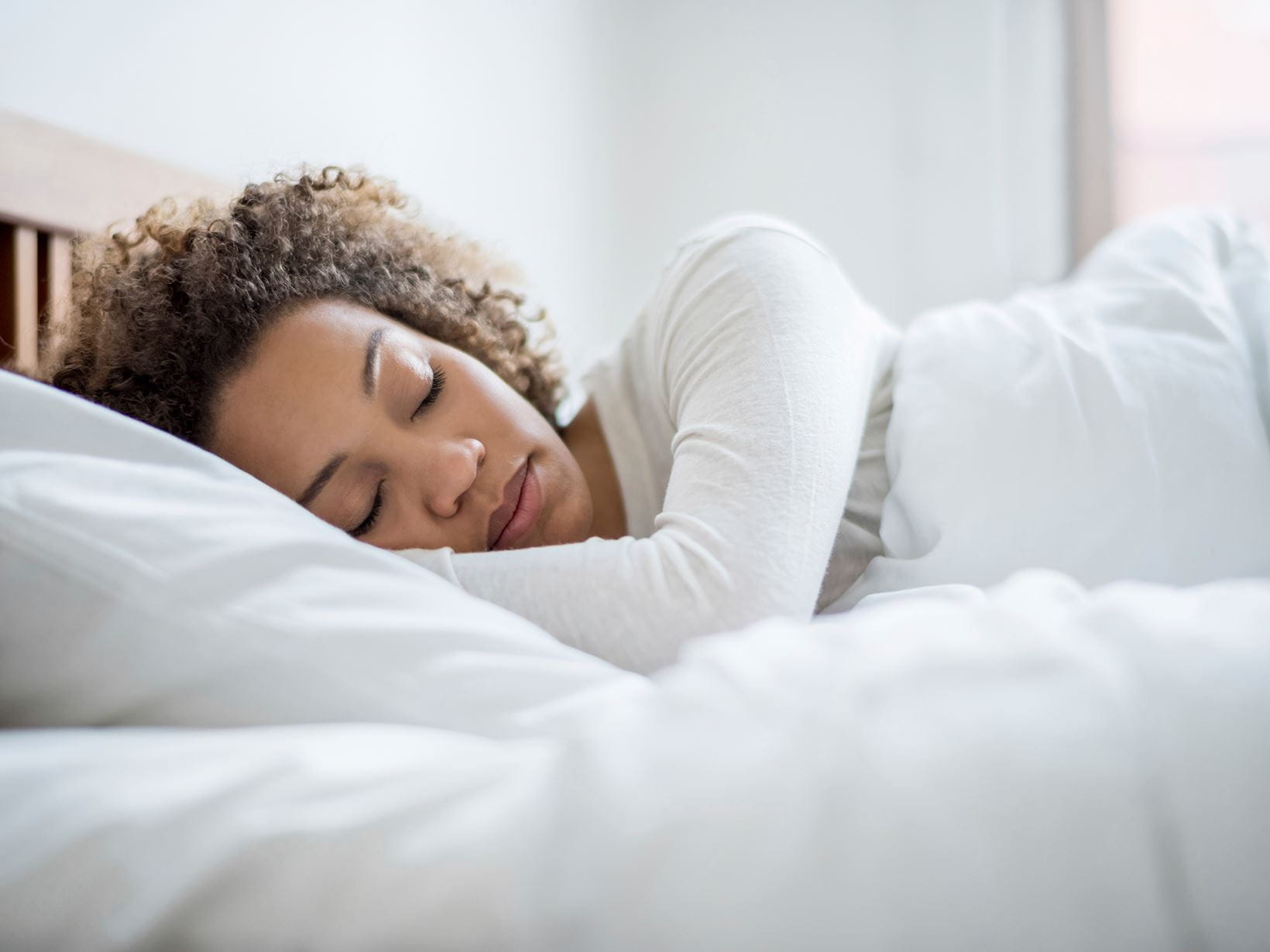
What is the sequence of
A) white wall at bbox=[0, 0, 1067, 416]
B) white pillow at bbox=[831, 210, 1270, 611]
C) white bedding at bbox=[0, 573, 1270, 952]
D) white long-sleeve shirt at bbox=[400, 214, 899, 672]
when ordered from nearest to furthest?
1. white bedding at bbox=[0, 573, 1270, 952]
2. white long-sleeve shirt at bbox=[400, 214, 899, 672]
3. white pillow at bbox=[831, 210, 1270, 611]
4. white wall at bbox=[0, 0, 1067, 416]

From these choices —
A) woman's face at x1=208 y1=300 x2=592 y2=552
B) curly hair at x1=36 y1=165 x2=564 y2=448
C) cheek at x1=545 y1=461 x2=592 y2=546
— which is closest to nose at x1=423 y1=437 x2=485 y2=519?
woman's face at x1=208 y1=300 x2=592 y2=552

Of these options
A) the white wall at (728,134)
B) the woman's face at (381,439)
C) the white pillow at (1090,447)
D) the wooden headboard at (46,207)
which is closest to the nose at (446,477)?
the woman's face at (381,439)

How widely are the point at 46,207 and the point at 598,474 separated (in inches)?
24.4

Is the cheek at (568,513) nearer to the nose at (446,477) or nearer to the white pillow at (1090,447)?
the nose at (446,477)

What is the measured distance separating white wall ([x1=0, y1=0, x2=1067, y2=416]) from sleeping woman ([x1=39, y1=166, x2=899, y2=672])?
71cm

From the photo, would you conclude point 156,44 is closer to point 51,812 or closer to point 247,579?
point 247,579

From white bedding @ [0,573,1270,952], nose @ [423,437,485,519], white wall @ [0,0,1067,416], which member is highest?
white wall @ [0,0,1067,416]

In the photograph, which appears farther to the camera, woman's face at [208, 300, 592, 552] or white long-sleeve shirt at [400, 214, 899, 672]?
woman's face at [208, 300, 592, 552]

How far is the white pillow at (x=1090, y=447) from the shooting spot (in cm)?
79

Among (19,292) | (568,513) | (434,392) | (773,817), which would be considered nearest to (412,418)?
(434,392)

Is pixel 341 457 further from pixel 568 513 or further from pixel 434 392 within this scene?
pixel 568 513

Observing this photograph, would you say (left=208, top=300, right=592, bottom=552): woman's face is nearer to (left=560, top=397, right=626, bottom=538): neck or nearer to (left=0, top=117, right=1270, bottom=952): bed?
(left=560, top=397, right=626, bottom=538): neck

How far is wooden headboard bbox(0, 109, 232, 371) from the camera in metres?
0.92

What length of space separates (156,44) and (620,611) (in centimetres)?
99
